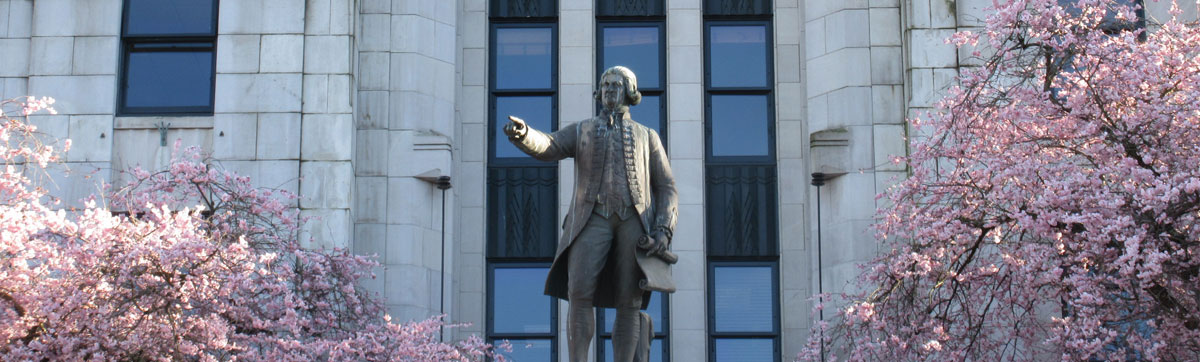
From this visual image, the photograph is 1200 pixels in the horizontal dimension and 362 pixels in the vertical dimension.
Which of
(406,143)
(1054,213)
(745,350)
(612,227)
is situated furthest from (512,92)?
(1054,213)

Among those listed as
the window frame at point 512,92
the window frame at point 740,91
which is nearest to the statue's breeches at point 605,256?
the window frame at point 512,92

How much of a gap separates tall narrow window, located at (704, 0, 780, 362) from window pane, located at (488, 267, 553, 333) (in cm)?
214

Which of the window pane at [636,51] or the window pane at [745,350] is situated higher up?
the window pane at [636,51]

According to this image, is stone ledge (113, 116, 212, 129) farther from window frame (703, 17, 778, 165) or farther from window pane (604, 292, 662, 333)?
window frame (703, 17, 778, 165)

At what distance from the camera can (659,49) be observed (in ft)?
73.5

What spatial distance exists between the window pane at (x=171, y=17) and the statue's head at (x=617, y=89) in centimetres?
874

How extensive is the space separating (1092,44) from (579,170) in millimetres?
5632

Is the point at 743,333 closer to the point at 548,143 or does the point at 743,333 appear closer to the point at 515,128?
the point at 548,143

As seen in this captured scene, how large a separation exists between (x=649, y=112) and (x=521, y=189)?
2.01 metres

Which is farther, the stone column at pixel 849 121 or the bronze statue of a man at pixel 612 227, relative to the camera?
the stone column at pixel 849 121

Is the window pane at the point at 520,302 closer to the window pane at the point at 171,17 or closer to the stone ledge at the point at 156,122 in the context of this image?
the stone ledge at the point at 156,122

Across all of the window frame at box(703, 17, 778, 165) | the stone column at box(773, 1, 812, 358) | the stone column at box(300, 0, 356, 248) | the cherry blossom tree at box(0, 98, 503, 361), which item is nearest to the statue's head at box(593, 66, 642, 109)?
the cherry blossom tree at box(0, 98, 503, 361)

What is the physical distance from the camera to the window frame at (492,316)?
21125 millimetres

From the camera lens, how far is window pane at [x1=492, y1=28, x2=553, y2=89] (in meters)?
22.4
